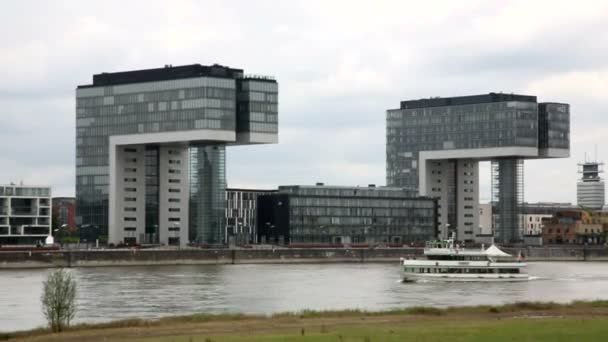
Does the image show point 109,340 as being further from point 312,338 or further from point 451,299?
point 451,299

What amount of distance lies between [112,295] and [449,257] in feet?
167

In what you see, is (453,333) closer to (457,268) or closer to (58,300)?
(58,300)

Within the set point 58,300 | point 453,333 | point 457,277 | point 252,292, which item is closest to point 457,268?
point 457,277

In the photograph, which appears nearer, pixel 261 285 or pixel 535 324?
pixel 535 324

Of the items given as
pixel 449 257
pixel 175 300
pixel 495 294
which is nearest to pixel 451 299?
pixel 495 294

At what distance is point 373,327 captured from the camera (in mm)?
75625

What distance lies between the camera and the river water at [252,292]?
111200 millimetres

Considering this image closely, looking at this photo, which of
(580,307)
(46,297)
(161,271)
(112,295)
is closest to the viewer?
(46,297)

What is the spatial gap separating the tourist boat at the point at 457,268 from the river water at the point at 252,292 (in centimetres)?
311

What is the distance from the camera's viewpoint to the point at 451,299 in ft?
411

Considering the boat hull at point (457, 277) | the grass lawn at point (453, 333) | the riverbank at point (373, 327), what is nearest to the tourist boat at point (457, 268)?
the boat hull at point (457, 277)

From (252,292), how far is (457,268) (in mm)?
36553

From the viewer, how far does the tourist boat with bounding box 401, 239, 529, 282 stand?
536 ft

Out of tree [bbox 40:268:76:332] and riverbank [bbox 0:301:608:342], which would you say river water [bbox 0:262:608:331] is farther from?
riverbank [bbox 0:301:608:342]
